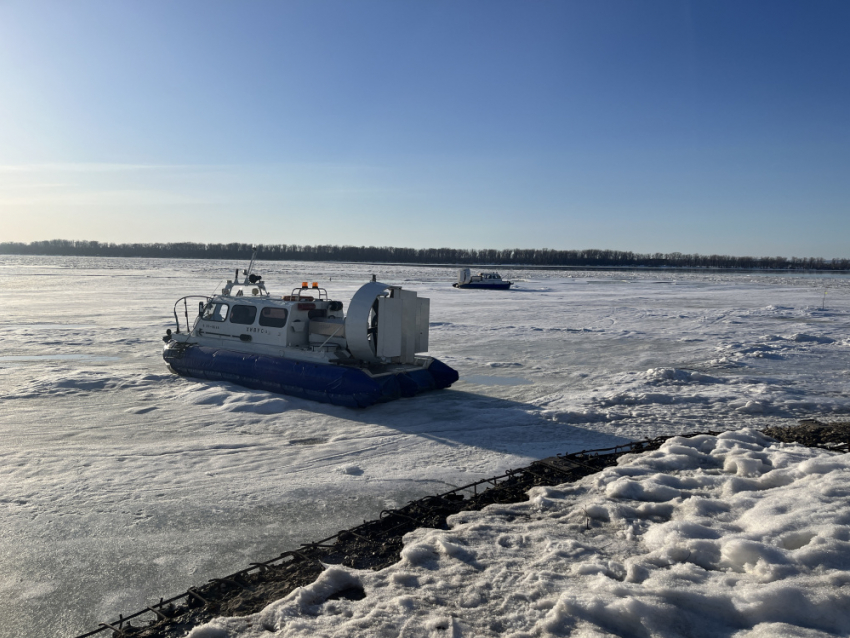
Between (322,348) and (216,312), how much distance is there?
9.80 ft

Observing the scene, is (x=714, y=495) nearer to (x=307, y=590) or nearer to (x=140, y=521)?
(x=307, y=590)

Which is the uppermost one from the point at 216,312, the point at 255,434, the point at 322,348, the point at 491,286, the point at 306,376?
the point at 216,312

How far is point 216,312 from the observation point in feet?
39.3

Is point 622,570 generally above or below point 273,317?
below

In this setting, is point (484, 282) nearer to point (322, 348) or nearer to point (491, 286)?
point (491, 286)

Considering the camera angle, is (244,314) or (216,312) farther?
(216,312)

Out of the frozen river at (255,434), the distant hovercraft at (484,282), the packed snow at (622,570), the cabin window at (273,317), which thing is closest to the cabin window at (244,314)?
the cabin window at (273,317)

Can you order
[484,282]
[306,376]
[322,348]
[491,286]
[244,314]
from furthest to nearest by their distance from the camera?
1. [484,282]
2. [491,286]
3. [244,314]
4. [322,348]
5. [306,376]

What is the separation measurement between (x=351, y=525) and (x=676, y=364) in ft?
32.5

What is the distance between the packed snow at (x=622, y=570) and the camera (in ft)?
11.0

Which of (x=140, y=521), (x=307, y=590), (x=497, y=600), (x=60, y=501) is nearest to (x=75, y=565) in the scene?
(x=140, y=521)

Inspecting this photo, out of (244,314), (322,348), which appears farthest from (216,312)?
(322,348)

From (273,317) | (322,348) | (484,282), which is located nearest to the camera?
(322,348)

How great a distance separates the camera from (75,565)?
4.62m
